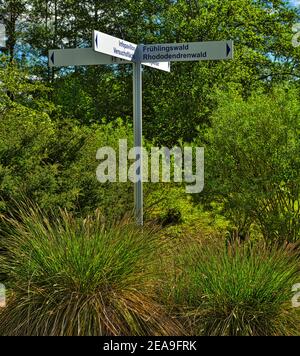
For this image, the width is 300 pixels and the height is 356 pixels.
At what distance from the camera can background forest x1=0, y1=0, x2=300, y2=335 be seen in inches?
180

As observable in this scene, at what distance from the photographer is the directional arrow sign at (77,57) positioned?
6602mm

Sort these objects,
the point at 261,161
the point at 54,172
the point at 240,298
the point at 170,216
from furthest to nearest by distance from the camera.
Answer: the point at 170,216 → the point at 261,161 → the point at 54,172 → the point at 240,298

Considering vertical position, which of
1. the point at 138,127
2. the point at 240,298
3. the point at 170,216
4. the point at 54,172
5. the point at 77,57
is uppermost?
the point at 77,57

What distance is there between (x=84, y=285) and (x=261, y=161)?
15.9 ft

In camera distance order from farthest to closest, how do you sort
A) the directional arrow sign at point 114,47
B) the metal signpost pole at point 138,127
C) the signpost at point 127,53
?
the metal signpost pole at point 138,127
the signpost at point 127,53
the directional arrow sign at point 114,47

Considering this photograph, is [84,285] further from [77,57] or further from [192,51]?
[192,51]

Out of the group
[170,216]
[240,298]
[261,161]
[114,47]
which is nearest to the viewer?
[240,298]

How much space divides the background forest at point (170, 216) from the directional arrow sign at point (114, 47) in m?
1.65

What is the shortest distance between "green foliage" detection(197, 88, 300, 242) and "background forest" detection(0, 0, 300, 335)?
0.02 meters

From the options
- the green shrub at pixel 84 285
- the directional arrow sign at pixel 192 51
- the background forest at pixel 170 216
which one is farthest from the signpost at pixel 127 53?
the green shrub at pixel 84 285

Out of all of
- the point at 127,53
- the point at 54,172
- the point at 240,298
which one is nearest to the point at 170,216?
the point at 54,172

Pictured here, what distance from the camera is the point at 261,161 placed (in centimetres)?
891

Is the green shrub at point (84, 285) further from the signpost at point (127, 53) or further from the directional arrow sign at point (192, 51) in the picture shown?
the directional arrow sign at point (192, 51)

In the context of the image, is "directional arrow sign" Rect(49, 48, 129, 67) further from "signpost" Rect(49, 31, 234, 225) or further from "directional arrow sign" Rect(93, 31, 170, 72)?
"directional arrow sign" Rect(93, 31, 170, 72)
